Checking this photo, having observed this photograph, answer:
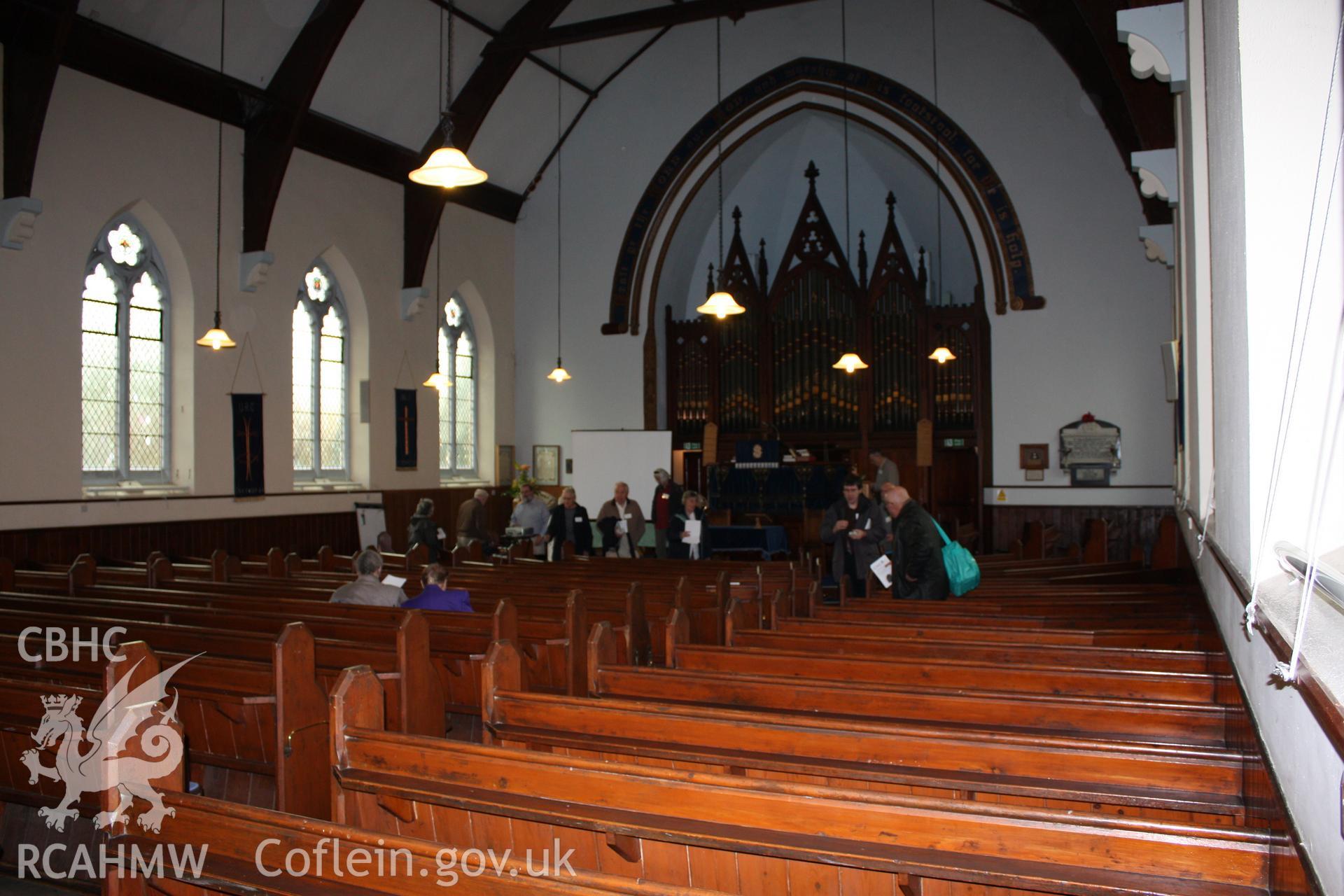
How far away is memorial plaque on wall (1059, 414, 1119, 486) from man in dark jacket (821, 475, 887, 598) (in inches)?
217

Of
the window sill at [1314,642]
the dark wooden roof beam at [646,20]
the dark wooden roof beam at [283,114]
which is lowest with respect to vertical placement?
the window sill at [1314,642]

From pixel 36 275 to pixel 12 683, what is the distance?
24.7ft

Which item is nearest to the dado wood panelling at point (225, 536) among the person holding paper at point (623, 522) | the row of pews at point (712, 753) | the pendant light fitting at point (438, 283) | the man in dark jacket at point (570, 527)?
the pendant light fitting at point (438, 283)

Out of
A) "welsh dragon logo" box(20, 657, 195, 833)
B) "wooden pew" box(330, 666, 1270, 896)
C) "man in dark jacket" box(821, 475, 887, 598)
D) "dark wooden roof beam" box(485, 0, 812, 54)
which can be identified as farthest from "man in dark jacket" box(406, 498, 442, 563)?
"wooden pew" box(330, 666, 1270, 896)

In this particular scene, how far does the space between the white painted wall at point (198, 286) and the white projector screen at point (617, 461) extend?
82.8 inches

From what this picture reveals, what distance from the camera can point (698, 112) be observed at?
14219 millimetres

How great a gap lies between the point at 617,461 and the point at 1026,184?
6.42 meters

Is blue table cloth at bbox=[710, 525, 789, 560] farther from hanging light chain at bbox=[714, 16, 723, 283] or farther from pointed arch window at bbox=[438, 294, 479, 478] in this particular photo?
pointed arch window at bbox=[438, 294, 479, 478]

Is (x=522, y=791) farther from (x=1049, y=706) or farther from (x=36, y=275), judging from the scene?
(x=36, y=275)

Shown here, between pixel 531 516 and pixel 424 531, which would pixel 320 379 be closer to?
pixel 531 516

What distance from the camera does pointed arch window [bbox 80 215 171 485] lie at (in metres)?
10.0

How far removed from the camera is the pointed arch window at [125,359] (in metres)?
10.0

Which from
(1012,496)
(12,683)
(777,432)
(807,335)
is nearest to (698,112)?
(807,335)

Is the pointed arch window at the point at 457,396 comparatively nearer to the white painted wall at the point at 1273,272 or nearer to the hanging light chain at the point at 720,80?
the hanging light chain at the point at 720,80
